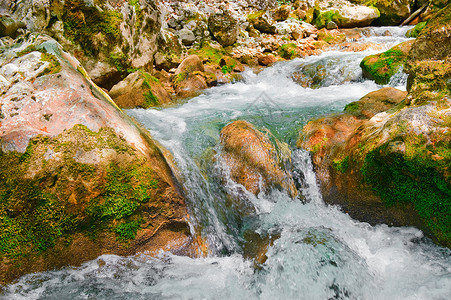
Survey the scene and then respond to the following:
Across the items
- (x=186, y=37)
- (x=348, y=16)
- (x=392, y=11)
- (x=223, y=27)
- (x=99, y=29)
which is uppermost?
(x=392, y=11)

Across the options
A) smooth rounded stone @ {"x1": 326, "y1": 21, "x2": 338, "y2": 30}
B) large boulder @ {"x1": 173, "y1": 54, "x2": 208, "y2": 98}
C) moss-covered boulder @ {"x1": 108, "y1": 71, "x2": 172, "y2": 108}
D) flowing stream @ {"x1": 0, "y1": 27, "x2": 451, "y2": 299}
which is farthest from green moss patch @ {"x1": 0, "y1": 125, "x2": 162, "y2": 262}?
smooth rounded stone @ {"x1": 326, "y1": 21, "x2": 338, "y2": 30}

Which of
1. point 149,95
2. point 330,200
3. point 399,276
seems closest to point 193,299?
point 399,276

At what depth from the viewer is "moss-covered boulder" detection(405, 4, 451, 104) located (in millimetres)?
3129

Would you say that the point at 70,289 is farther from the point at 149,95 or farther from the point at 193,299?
the point at 149,95

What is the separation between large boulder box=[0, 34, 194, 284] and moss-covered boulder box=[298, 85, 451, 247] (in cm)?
234

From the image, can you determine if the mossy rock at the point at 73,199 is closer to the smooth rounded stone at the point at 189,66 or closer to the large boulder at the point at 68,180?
the large boulder at the point at 68,180

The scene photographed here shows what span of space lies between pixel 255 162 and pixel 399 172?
1932mm

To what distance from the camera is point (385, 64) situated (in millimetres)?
7445

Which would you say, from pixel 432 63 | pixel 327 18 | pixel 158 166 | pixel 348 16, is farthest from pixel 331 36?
pixel 158 166

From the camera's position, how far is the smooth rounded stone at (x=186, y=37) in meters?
12.9

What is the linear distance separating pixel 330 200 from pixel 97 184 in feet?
10.5

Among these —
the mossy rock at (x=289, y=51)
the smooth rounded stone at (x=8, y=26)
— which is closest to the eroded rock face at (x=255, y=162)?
the smooth rounded stone at (x=8, y=26)

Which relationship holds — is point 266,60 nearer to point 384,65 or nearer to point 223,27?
point 223,27

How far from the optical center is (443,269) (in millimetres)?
2506
